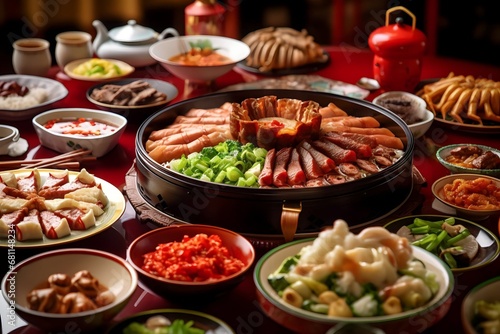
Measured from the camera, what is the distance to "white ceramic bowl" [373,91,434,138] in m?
3.63

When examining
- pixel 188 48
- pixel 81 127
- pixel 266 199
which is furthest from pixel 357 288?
pixel 188 48

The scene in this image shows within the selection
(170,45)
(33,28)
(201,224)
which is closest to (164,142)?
(201,224)

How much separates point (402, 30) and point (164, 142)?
1555 mm

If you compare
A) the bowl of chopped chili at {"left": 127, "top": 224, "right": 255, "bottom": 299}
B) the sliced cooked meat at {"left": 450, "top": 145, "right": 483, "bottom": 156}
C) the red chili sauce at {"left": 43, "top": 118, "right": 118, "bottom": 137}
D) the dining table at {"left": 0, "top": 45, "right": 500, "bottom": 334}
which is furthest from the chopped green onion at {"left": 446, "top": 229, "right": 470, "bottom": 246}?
the red chili sauce at {"left": 43, "top": 118, "right": 118, "bottom": 137}

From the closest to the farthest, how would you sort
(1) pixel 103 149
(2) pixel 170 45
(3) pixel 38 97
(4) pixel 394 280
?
(4) pixel 394 280 → (1) pixel 103 149 → (3) pixel 38 97 → (2) pixel 170 45

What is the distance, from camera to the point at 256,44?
15.1ft

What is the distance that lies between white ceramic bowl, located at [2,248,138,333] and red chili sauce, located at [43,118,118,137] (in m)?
1.28

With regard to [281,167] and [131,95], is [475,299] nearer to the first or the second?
[281,167]

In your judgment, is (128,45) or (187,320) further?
(128,45)

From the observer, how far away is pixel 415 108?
3.79 meters

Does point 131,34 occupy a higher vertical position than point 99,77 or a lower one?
higher

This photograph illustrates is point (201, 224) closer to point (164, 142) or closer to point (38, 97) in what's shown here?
point (164, 142)

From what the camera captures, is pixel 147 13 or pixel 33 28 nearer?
Answer: pixel 33 28

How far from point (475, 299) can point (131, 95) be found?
2.32 metres
